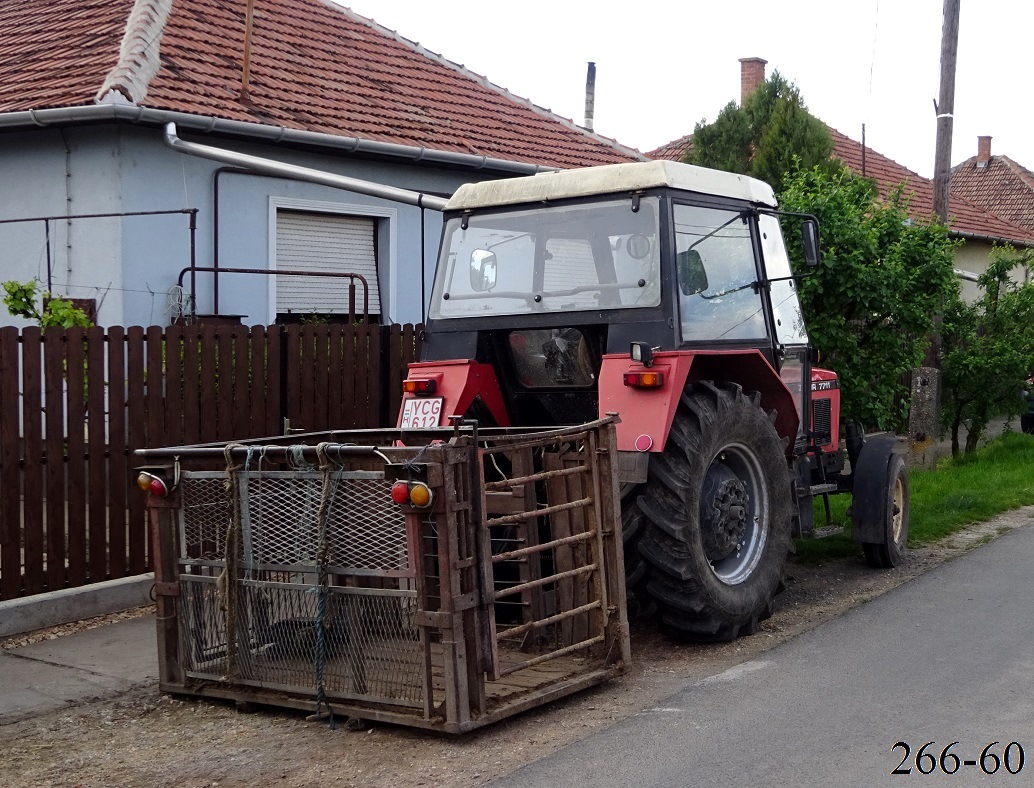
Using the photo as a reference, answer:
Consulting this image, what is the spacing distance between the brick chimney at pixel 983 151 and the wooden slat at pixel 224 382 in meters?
31.5

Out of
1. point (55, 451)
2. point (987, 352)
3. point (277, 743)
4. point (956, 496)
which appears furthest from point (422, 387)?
point (987, 352)

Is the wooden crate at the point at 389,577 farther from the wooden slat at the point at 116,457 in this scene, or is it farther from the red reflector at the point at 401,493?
the wooden slat at the point at 116,457

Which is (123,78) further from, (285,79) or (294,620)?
(294,620)

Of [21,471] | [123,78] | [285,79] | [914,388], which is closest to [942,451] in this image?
[914,388]

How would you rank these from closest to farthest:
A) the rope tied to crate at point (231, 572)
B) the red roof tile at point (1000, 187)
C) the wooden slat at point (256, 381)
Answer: the rope tied to crate at point (231, 572) < the wooden slat at point (256, 381) < the red roof tile at point (1000, 187)

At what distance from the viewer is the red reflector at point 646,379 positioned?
20.5 ft

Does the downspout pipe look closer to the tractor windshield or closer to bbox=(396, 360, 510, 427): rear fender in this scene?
the tractor windshield

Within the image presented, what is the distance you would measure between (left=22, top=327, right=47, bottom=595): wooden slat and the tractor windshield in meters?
2.38

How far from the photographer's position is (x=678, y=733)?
16.7ft

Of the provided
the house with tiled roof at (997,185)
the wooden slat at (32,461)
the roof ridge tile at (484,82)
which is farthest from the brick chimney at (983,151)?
the wooden slat at (32,461)

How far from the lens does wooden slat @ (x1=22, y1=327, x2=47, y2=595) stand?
7137 mm

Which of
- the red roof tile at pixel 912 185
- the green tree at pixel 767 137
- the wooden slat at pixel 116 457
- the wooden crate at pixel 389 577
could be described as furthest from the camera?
the red roof tile at pixel 912 185

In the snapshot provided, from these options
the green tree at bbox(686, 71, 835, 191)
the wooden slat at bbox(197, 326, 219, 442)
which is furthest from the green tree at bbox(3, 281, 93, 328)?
the green tree at bbox(686, 71, 835, 191)

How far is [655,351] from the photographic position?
643 cm
